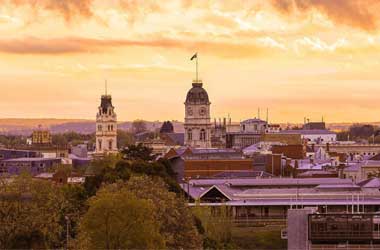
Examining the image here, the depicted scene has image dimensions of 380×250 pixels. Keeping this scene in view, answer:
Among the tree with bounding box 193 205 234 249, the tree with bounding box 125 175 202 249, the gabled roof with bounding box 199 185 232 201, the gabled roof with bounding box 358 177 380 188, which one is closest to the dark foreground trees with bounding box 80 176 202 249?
the tree with bounding box 125 175 202 249

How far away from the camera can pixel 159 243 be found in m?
59.9

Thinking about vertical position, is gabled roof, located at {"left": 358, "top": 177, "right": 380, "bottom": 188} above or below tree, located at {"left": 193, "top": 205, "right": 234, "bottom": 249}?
above

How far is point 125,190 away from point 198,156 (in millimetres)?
92141

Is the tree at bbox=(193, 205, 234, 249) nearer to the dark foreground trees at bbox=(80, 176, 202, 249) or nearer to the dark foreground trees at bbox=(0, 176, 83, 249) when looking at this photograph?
the dark foreground trees at bbox=(0, 176, 83, 249)

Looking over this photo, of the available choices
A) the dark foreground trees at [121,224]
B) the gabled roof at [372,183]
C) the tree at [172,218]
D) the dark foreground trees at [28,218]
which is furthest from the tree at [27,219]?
the gabled roof at [372,183]

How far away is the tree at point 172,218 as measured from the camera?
65.4m

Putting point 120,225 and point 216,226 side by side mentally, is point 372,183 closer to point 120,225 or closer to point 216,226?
point 216,226

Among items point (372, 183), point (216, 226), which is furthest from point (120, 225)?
point (372, 183)

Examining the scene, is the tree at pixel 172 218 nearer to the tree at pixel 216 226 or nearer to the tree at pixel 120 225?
the tree at pixel 120 225

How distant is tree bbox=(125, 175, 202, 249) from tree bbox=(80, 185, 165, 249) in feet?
12.5

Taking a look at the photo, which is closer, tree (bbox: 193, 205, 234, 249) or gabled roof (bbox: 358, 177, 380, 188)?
tree (bbox: 193, 205, 234, 249)

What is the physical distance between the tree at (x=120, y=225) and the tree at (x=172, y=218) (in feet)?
12.5

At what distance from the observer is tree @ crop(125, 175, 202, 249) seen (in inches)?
2576

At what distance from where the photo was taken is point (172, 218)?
218 ft
